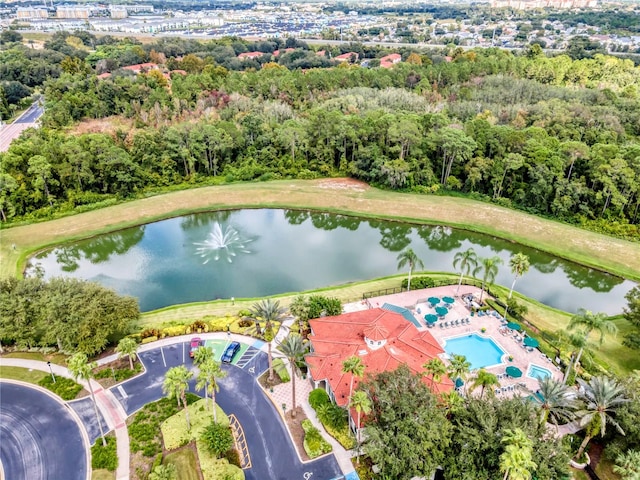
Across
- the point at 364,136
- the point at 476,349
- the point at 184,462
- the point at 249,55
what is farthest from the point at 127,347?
the point at 249,55

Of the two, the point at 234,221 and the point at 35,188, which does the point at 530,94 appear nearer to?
the point at 234,221

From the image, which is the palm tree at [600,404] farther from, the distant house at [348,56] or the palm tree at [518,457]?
the distant house at [348,56]

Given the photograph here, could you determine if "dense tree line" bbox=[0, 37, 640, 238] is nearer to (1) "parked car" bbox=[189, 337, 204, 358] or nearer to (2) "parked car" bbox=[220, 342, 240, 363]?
(1) "parked car" bbox=[189, 337, 204, 358]

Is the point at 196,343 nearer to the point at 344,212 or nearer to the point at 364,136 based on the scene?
the point at 344,212

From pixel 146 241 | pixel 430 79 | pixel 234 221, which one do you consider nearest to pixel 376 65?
pixel 430 79

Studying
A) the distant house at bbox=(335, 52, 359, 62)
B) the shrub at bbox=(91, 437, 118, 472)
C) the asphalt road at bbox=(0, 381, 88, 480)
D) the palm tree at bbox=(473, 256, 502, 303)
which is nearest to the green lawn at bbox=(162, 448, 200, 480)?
the shrub at bbox=(91, 437, 118, 472)

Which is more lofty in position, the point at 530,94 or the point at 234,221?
the point at 530,94
